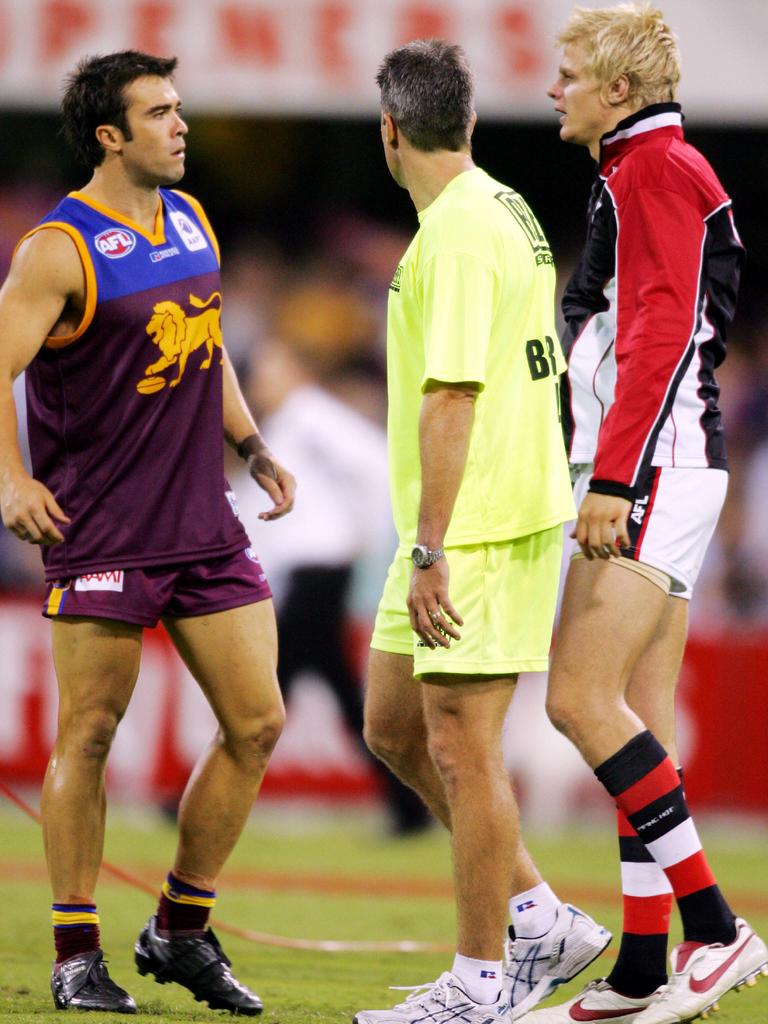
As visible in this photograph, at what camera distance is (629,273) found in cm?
413

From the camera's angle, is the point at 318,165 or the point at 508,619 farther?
the point at 318,165

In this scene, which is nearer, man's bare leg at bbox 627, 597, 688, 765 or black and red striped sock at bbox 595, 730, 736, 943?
black and red striped sock at bbox 595, 730, 736, 943

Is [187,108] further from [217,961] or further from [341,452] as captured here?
[217,961]

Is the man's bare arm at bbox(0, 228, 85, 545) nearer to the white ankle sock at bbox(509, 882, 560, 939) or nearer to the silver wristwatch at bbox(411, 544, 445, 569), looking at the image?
the silver wristwatch at bbox(411, 544, 445, 569)

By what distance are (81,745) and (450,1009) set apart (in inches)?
47.5

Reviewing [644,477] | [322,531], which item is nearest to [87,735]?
[644,477]

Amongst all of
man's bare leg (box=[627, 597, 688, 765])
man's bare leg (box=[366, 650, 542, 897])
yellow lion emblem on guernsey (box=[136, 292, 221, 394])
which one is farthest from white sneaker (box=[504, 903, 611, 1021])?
yellow lion emblem on guernsey (box=[136, 292, 221, 394])

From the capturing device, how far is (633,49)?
4.27 meters

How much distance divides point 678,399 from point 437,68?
100cm

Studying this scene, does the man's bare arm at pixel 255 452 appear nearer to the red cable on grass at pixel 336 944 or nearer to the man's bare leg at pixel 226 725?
the man's bare leg at pixel 226 725

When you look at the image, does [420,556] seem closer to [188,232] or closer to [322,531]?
[188,232]

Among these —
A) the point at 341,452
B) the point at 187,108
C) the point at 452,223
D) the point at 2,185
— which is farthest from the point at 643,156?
the point at 2,185

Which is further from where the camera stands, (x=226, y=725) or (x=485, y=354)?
(x=226, y=725)

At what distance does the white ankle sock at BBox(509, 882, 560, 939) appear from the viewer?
4.37 metres
